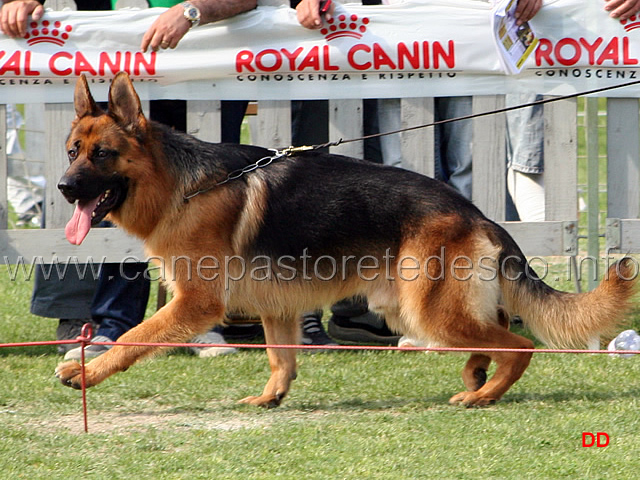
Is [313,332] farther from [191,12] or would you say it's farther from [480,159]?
[191,12]

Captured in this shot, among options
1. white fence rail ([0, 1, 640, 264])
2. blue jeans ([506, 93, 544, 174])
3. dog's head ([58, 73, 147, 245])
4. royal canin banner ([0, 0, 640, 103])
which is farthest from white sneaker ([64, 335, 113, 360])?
blue jeans ([506, 93, 544, 174])

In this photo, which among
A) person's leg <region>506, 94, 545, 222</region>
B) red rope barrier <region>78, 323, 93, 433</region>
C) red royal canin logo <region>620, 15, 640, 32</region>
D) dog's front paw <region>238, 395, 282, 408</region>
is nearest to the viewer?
red rope barrier <region>78, 323, 93, 433</region>

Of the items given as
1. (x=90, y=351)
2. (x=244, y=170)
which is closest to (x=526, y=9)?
(x=244, y=170)

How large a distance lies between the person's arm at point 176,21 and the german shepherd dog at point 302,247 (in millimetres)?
788

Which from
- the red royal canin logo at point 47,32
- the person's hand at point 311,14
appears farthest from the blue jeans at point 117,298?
the person's hand at point 311,14

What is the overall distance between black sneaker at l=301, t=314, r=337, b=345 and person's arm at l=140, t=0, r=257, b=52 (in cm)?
185

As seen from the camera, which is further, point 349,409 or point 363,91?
point 363,91

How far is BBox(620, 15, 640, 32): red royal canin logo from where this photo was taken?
5074 millimetres

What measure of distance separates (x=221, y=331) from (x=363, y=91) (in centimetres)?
177

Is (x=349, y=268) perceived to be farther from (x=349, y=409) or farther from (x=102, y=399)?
(x=102, y=399)

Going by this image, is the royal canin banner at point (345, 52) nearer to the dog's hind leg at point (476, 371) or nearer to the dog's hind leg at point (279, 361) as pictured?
the dog's hind leg at point (279, 361)

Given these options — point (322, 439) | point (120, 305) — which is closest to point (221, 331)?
point (120, 305)

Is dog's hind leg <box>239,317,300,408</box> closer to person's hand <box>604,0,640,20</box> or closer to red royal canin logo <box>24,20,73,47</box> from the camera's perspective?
red royal canin logo <box>24,20,73,47</box>

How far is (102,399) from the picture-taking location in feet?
14.5
